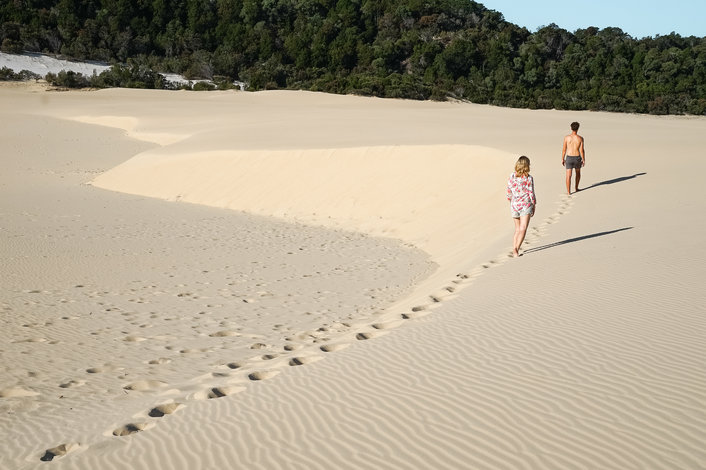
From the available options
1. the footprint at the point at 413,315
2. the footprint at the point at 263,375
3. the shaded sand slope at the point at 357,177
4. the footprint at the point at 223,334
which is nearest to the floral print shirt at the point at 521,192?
the shaded sand slope at the point at 357,177

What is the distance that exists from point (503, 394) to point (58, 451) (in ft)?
10.2

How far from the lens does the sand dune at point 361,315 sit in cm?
454

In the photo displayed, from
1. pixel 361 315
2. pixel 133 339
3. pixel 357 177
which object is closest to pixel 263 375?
pixel 133 339

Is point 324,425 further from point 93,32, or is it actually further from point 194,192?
point 93,32

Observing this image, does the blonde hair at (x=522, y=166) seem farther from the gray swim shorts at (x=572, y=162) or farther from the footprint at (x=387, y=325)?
the gray swim shorts at (x=572, y=162)

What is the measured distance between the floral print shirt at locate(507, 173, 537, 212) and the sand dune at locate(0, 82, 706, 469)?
827 millimetres

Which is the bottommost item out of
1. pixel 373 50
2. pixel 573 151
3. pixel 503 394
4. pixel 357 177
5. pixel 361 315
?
pixel 361 315

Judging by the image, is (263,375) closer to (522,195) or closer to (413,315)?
(413,315)

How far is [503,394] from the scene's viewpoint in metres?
5.07

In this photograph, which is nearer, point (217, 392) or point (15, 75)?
point (217, 392)

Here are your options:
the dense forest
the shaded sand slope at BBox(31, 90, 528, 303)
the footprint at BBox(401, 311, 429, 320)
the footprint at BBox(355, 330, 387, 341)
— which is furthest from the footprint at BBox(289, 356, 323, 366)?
the dense forest

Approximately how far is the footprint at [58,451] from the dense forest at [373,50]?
167 ft

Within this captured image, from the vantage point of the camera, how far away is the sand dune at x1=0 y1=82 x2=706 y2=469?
454 cm

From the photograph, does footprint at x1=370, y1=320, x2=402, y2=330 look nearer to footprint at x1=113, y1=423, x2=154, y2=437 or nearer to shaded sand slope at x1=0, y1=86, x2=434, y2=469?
shaded sand slope at x1=0, y1=86, x2=434, y2=469
